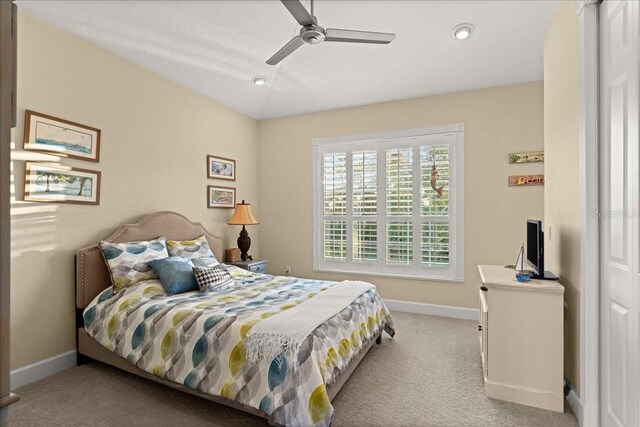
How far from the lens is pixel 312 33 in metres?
2.36

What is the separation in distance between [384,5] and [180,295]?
3155 millimetres

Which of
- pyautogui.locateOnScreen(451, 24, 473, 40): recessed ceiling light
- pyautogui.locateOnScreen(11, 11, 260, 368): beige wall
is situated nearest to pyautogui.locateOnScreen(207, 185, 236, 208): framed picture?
pyautogui.locateOnScreen(11, 11, 260, 368): beige wall

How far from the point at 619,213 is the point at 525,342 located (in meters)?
1.06

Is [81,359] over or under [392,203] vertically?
under

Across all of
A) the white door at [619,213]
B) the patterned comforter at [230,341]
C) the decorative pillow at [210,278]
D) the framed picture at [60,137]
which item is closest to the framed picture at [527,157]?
the white door at [619,213]

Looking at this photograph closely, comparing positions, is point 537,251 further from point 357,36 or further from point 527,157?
point 357,36

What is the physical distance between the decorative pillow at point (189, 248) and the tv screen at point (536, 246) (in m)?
3.10

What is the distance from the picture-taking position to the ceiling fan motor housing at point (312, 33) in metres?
2.33

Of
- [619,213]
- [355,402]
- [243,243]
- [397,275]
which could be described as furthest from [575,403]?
[243,243]

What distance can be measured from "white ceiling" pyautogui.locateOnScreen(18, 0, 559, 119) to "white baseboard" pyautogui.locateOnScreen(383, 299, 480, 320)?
8.98ft

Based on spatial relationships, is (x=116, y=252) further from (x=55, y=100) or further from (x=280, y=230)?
(x=280, y=230)

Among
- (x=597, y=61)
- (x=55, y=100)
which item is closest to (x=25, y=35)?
(x=55, y=100)

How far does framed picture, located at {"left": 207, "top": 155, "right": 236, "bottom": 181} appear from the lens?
14.4ft

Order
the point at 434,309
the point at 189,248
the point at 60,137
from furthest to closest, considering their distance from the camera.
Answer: the point at 434,309 → the point at 189,248 → the point at 60,137
